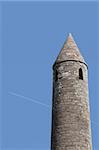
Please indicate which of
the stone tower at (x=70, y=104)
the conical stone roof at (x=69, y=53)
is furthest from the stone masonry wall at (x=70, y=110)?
the conical stone roof at (x=69, y=53)

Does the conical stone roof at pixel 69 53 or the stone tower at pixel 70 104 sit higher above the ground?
the conical stone roof at pixel 69 53

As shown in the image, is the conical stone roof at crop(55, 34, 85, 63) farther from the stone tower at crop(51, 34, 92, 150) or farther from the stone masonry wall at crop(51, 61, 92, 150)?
the stone masonry wall at crop(51, 61, 92, 150)

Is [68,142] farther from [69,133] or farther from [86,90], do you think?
[86,90]

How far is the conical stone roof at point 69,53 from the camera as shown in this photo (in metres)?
16.0

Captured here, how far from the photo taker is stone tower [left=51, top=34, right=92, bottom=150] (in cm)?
1422

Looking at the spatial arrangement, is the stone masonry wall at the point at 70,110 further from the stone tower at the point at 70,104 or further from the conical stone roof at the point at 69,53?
the conical stone roof at the point at 69,53

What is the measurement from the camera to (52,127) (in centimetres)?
1504

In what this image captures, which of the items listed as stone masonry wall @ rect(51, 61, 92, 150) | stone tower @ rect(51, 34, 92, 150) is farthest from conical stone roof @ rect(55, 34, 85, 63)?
stone masonry wall @ rect(51, 61, 92, 150)

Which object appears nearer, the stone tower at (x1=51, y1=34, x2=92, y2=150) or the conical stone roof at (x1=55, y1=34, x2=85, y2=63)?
the stone tower at (x1=51, y1=34, x2=92, y2=150)

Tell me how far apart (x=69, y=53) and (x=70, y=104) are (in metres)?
2.38

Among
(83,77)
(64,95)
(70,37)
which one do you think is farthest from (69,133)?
(70,37)

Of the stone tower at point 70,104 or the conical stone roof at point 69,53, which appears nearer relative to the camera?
the stone tower at point 70,104

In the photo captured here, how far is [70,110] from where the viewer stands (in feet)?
48.1

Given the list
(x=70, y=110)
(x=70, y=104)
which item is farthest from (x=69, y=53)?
(x=70, y=110)
